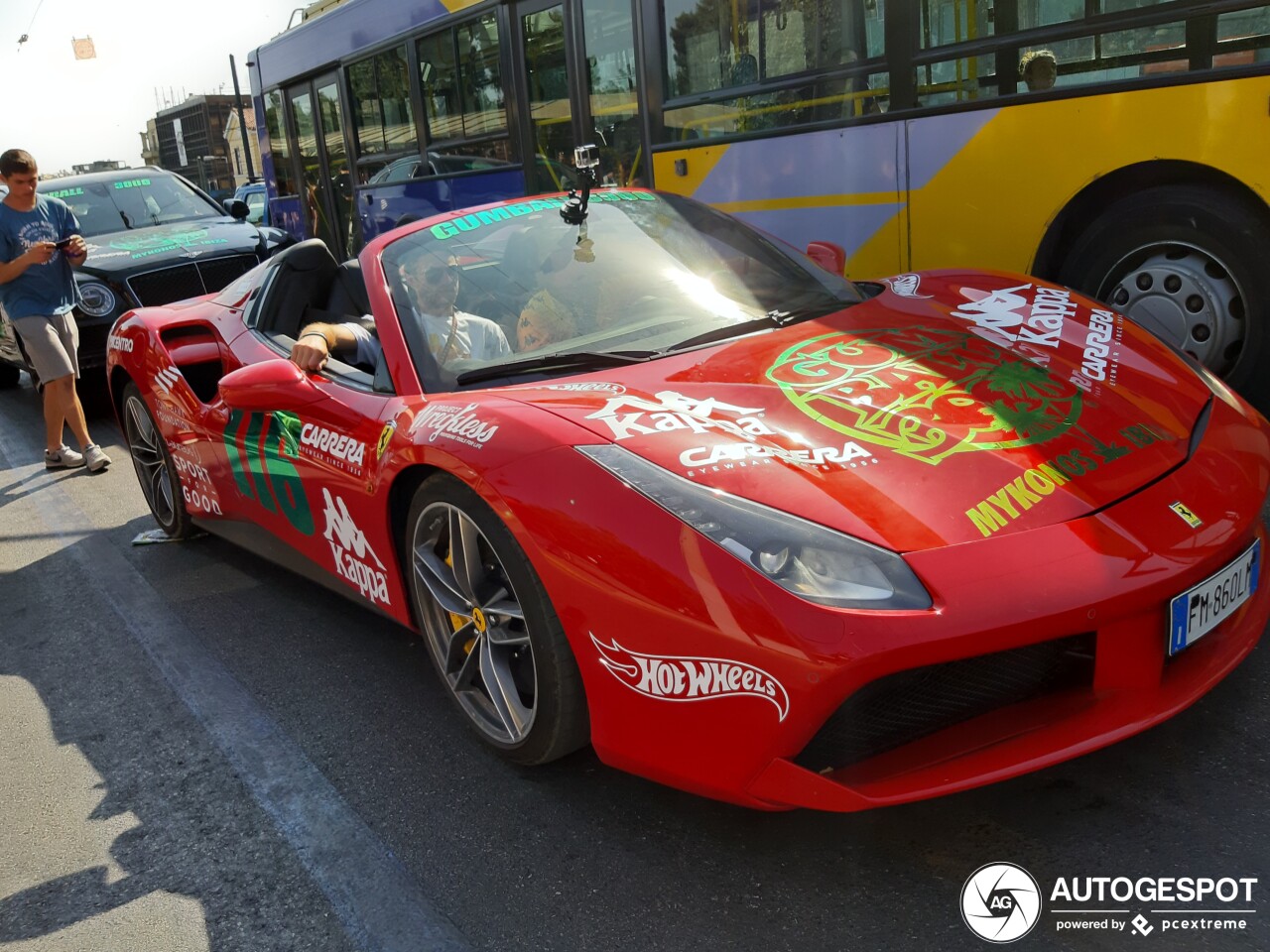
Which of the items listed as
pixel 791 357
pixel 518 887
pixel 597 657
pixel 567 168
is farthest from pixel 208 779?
pixel 567 168

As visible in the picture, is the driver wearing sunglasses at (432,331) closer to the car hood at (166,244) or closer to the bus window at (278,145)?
the car hood at (166,244)

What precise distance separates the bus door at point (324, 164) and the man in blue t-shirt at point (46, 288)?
14.8ft

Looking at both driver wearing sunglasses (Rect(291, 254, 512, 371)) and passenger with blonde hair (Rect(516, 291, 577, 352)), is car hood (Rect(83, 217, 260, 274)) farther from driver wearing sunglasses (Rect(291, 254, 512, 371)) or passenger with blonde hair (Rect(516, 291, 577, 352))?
passenger with blonde hair (Rect(516, 291, 577, 352))

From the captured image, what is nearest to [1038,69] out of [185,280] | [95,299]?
[185,280]

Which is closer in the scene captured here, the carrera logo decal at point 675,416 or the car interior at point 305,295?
the carrera logo decal at point 675,416

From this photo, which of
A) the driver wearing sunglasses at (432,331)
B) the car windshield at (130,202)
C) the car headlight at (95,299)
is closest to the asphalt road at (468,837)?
the driver wearing sunglasses at (432,331)

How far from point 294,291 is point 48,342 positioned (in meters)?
3.22

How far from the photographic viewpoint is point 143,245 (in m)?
8.38

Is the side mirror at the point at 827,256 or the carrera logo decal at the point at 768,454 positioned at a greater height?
the side mirror at the point at 827,256

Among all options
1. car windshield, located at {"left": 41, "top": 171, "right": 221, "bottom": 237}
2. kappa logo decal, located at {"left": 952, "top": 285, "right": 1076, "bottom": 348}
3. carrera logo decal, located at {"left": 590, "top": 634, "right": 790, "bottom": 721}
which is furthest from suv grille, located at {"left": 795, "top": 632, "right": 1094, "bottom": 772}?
car windshield, located at {"left": 41, "top": 171, "right": 221, "bottom": 237}

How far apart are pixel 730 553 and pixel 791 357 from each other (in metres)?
0.91

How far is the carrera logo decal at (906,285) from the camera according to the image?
3.40m

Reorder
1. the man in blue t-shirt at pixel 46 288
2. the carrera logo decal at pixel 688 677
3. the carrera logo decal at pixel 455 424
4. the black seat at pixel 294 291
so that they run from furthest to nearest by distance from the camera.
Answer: the man in blue t-shirt at pixel 46 288 < the black seat at pixel 294 291 < the carrera logo decal at pixel 455 424 < the carrera logo decal at pixel 688 677

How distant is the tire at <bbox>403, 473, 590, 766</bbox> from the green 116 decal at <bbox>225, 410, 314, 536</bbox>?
65 centimetres
